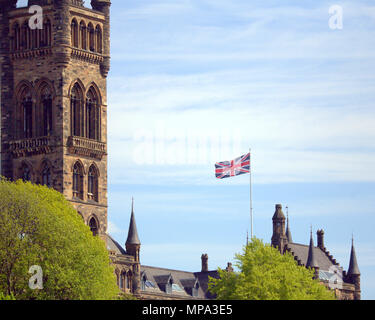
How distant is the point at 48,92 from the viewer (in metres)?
159

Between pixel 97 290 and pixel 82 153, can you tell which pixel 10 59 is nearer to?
pixel 82 153

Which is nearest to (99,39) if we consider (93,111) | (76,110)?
(93,111)

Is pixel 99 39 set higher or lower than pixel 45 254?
higher

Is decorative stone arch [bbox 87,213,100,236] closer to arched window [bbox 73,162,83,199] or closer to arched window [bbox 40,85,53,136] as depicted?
arched window [bbox 73,162,83,199]

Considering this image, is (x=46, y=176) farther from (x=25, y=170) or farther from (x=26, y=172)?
(x=25, y=170)

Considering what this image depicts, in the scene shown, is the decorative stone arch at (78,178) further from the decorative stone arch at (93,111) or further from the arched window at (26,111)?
the arched window at (26,111)

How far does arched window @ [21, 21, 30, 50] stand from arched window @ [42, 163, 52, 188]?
49.8 ft

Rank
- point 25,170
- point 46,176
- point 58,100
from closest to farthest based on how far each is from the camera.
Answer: point 46,176, point 58,100, point 25,170

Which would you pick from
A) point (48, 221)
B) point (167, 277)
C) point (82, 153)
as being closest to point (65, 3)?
point (82, 153)

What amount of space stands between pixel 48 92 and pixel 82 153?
27.5ft

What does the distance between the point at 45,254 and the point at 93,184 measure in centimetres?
3509

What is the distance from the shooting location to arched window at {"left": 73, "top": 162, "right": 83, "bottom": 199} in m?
158

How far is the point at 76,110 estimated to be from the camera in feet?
526
